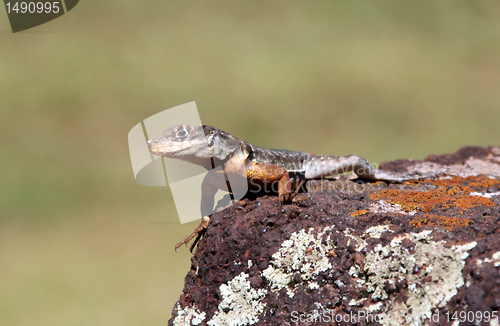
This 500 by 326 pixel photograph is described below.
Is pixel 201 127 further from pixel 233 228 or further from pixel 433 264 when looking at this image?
pixel 433 264

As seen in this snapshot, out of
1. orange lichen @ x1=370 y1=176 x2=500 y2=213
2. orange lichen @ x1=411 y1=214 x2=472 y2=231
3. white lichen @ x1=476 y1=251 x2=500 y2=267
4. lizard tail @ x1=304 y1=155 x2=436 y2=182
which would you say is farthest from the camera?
lizard tail @ x1=304 y1=155 x2=436 y2=182

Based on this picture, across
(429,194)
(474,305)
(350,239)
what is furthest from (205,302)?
(429,194)

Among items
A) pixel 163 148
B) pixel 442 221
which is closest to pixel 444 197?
pixel 442 221

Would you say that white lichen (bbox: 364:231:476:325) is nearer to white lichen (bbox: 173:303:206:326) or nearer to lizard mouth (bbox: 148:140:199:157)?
white lichen (bbox: 173:303:206:326)

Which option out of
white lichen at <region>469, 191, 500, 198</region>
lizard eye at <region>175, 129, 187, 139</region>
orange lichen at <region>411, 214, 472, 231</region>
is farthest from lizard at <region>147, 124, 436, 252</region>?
white lichen at <region>469, 191, 500, 198</region>

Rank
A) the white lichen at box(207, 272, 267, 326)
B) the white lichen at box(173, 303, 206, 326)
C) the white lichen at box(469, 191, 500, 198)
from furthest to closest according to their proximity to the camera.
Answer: the white lichen at box(469, 191, 500, 198)
the white lichen at box(173, 303, 206, 326)
the white lichen at box(207, 272, 267, 326)

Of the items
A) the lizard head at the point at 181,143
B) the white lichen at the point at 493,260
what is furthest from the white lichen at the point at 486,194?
the lizard head at the point at 181,143

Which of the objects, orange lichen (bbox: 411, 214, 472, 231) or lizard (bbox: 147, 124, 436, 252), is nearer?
orange lichen (bbox: 411, 214, 472, 231)
